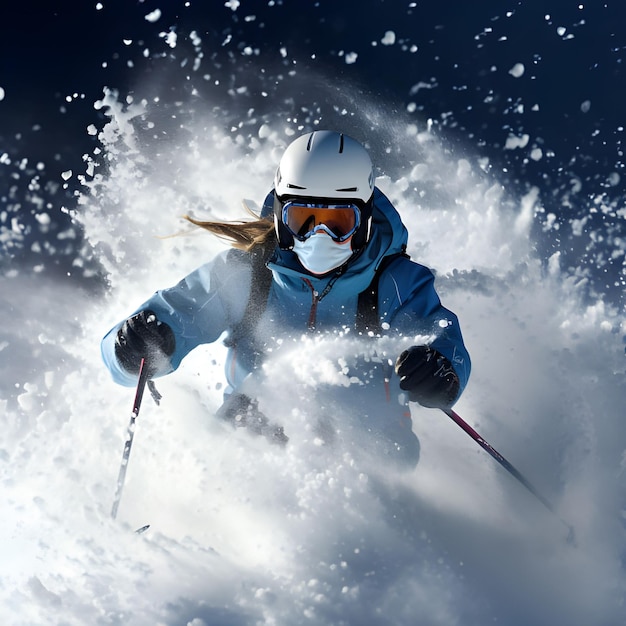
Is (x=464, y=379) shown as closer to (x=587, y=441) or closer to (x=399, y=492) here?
(x=399, y=492)

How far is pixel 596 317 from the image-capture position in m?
6.04

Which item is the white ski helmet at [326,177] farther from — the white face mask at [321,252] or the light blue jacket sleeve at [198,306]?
the light blue jacket sleeve at [198,306]

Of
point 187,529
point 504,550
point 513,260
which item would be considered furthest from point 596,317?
point 187,529

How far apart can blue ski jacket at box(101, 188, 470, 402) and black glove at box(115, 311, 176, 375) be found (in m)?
0.07

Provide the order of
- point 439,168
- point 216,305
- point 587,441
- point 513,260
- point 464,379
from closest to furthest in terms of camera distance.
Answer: point 464,379, point 216,305, point 587,441, point 513,260, point 439,168

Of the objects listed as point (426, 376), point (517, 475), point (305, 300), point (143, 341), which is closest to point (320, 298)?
point (305, 300)

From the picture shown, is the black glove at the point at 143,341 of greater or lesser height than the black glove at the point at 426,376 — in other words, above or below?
below

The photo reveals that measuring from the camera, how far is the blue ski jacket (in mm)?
3711

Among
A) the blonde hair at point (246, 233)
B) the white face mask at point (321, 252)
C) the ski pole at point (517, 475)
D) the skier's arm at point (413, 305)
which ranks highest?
the white face mask at point (321, 252)

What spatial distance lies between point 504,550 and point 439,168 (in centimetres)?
431

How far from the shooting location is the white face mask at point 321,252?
3527mm

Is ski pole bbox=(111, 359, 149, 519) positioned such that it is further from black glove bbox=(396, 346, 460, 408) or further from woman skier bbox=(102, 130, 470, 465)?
black glove bbox=(396, 346, 460, 408)


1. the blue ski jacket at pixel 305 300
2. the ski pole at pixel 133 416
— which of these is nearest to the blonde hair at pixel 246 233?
the blue ski jacket at pixel 305 300

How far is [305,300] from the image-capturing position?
151 inches
